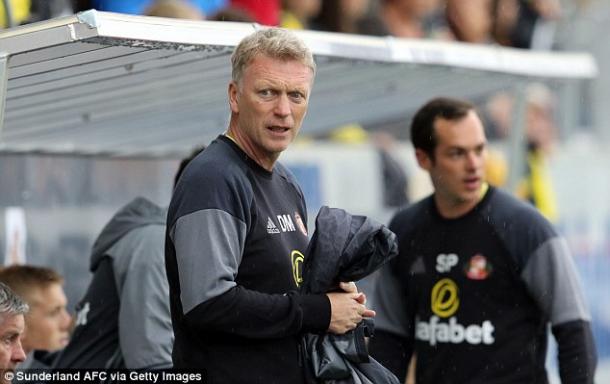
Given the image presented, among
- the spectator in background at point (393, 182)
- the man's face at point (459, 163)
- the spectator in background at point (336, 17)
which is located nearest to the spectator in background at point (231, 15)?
the man's face at point (459, 163)

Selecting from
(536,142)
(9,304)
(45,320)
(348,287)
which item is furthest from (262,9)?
(348,287)

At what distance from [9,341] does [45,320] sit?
1307 millimetres

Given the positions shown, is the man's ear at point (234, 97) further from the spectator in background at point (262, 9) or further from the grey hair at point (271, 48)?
the spectator in background at point (262, 9)

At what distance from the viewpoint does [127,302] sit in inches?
218

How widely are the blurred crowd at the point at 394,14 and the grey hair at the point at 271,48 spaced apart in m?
2.44

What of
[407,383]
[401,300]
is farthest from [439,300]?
[407,383]

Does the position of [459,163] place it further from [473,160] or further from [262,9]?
[262,9]

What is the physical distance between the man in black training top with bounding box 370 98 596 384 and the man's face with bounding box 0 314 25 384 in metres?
1.94

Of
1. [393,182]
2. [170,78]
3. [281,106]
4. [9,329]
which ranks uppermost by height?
[170,78]

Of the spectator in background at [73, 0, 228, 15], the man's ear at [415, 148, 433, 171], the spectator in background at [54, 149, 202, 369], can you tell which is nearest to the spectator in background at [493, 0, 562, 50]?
the spectator in background at [73, 0, 228, 15]

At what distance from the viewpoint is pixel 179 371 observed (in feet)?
15.3

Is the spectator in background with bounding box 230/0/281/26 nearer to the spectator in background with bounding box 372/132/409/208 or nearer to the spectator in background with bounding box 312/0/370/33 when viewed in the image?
the spectator in background with bounding box 312/0/370/33

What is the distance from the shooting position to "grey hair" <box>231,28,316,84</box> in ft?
14.9

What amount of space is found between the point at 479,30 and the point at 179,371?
930 cm
